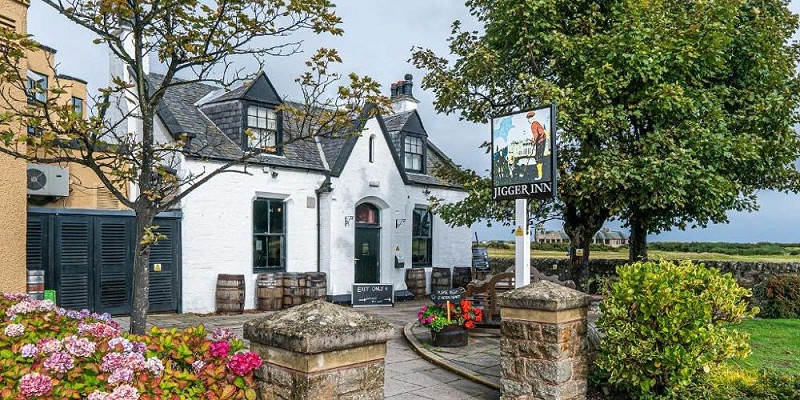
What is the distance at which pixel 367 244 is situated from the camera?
56.7ft

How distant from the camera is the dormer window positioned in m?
19.3

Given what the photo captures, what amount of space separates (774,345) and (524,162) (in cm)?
611

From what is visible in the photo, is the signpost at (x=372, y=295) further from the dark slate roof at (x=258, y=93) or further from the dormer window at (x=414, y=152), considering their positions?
the dark slate roof at (x=258, y=93)

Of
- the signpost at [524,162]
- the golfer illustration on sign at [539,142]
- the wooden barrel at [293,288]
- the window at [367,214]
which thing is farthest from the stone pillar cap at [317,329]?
the window at [367,214]

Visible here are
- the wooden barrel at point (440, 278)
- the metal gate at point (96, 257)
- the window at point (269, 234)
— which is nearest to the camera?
the metal gate at point (96, 257)

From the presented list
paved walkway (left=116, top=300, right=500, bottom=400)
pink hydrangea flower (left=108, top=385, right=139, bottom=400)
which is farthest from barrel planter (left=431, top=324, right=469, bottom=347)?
pink hydrangea flower (left=108, top=385, right=139, bottom=400)

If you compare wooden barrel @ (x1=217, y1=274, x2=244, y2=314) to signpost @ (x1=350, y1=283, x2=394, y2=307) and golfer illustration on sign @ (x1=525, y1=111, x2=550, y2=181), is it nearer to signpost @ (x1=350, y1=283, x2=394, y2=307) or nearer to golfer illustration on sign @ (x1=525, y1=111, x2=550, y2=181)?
signpost @ (x1=350, y1=283, x2=394, y2=307)

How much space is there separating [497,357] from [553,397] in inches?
122

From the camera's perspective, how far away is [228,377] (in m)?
3.86

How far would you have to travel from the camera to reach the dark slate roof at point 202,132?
1380 centimetres

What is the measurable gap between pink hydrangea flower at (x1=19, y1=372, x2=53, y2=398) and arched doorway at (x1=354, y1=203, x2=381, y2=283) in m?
13.7

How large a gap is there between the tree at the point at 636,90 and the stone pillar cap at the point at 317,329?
8.49 metres

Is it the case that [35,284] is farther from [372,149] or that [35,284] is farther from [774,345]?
[774,345]

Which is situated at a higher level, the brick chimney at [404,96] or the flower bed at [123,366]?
the brick chimney at [404,96]
